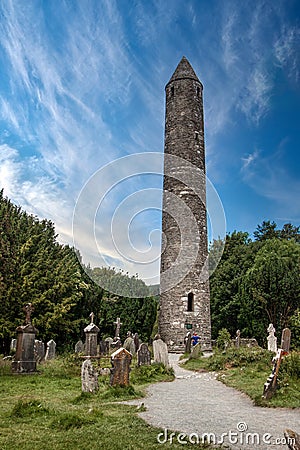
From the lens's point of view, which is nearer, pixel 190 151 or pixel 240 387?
pixel 240 387

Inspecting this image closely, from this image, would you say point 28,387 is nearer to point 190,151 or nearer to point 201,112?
point 190,151

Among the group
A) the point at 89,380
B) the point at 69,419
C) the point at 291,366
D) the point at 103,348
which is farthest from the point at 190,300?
the point at 69,419

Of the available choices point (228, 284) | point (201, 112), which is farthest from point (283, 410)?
point (228, 284)

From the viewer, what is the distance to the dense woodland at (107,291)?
1761 cm

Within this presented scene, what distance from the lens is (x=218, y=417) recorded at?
6.56 meters

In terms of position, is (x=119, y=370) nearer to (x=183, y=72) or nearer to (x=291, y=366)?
(x=291, y=366)

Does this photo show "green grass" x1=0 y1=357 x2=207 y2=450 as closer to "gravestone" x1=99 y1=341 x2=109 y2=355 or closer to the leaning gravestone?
"gravestone" x1=99 y1=341 x2=109 y2=355

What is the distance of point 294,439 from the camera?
315 centimetres

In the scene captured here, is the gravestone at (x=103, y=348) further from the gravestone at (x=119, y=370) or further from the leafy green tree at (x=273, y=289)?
the leafy green tree at (x=273, y=289)

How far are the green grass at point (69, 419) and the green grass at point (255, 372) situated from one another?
8.12 ft

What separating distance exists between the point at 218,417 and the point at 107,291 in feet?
67.7

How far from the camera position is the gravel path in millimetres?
5172

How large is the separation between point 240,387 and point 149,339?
666 inches

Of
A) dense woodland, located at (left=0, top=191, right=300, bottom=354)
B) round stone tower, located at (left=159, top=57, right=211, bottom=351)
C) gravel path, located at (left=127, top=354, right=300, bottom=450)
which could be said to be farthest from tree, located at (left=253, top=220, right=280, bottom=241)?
gravel path, located at (left=127, top=354, right=300, bottom=450)
